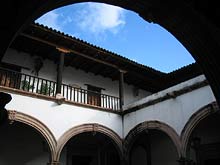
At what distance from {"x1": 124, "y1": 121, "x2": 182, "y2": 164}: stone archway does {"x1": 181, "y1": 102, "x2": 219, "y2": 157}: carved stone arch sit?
0.74ft

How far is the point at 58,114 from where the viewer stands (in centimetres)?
952

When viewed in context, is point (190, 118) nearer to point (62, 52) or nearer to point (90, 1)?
point (62, 52)

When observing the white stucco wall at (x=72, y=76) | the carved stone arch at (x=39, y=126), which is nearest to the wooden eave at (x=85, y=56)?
the white stucco wall at (x=72, y=76)

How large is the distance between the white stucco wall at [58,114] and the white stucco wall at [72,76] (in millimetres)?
2447

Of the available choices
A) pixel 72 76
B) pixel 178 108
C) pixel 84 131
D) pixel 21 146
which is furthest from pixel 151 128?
pixel 21 146

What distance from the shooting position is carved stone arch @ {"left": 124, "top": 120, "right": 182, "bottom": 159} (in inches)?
349

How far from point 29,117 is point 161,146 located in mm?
6303

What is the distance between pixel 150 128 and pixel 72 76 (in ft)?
15.3

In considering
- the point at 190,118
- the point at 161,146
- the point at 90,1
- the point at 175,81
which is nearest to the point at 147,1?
the point at 90,1

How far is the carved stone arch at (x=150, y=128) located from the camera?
8856 mm

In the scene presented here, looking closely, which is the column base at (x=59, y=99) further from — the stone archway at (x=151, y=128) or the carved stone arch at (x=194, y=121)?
the carved stone arch at (x=194, y=121)

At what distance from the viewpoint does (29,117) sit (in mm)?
8688

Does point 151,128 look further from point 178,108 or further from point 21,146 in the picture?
point 21,146

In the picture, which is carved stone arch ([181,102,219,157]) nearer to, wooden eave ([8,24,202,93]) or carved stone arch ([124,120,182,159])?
carved stone arch ([124,120,182,159])
